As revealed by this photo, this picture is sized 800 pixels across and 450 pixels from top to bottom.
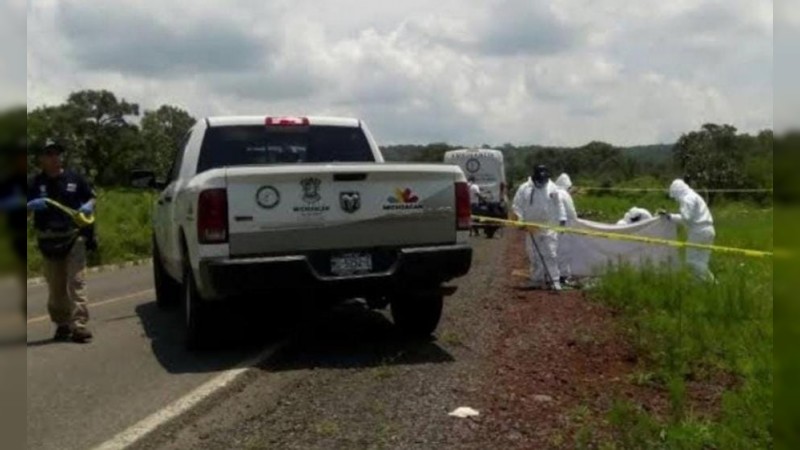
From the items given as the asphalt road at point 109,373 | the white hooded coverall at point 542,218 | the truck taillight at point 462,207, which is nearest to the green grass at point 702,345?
the white hooded coverall at point 542,218

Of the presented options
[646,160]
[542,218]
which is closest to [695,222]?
[542,218]

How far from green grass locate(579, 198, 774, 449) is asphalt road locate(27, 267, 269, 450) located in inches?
121

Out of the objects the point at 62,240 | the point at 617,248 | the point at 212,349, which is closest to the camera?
the point at 212,349

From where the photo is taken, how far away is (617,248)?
1384 cm

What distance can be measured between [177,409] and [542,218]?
26.1ft

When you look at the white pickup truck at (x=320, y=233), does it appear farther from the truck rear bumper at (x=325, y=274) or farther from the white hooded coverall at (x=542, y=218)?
the white hooded coverall at (x=542, y=218)

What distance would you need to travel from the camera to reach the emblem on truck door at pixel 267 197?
7309mm

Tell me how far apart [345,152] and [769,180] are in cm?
819

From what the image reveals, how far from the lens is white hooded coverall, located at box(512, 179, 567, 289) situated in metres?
12.9

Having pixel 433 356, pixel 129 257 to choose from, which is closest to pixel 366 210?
pixel 433 356

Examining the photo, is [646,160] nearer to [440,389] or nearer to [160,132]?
[160,132]

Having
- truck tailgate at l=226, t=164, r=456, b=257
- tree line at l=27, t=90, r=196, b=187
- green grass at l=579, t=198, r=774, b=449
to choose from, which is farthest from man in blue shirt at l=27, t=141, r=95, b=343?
tree line at l=27, t=90, r=196, b=187

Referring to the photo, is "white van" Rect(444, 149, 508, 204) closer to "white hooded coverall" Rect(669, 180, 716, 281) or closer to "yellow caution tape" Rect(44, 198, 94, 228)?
"white hooded coverall" Rect(669, 180, 716, 281)

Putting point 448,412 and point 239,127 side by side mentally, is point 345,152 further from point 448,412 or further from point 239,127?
point 448,412
